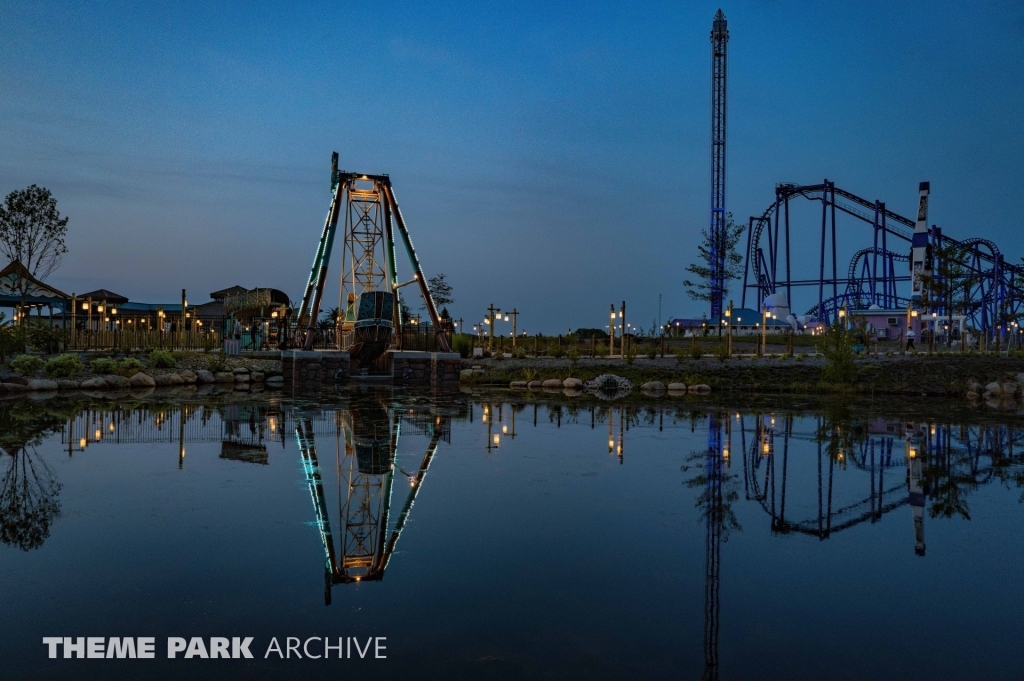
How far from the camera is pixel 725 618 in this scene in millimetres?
4590

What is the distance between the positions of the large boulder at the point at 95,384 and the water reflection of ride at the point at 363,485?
37.7 ft

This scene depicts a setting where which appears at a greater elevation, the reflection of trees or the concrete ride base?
the concrete ride base

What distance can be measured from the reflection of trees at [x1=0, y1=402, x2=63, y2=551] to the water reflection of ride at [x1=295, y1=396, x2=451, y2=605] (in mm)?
2493

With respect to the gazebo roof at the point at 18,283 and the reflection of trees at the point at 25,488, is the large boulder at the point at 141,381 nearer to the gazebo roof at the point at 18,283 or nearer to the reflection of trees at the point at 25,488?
the reflection of trees at the point at 25,488

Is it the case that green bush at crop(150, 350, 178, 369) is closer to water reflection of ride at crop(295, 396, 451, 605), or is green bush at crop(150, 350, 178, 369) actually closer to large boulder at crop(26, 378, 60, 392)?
large boulder at crop(26, 378, 60, 392)

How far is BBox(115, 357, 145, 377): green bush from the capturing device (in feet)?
84.6

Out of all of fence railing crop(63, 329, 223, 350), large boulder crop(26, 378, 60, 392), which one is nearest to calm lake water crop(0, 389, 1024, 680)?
large boulder crop(26, 378, 60, 392)

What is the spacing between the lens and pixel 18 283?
36500 mm

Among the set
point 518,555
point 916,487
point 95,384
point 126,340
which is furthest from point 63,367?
point 916,487

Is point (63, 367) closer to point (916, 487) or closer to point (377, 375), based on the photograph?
point (377, 375)

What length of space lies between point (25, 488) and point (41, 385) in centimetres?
1607

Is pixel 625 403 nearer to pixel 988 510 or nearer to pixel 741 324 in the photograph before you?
pixel 988 510

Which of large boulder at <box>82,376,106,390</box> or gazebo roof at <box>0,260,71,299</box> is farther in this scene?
gazebo roof at <box>0,260,71,299</box>

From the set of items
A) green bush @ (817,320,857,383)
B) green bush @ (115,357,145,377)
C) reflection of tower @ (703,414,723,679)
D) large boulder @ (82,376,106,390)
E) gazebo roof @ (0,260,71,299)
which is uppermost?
gazebo roof @ (0,260,71,299)
